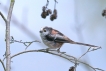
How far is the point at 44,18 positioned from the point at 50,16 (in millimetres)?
54

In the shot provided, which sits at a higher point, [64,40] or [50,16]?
[50,16]

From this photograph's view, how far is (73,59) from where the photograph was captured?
132cm

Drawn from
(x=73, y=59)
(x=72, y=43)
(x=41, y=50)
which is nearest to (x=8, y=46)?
(x=41, y=50)

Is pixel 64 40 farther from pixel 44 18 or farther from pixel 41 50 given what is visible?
pixel 41 50

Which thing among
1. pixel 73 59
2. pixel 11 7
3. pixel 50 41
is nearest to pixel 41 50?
pixel 73 59

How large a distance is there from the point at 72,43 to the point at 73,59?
11.2 inches

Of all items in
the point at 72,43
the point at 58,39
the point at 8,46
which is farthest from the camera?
the point at 58,39

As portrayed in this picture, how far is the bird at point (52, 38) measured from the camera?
1706 millimetres

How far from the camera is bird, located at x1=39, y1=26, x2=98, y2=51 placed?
1.71m

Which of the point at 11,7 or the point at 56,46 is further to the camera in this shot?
the point at 56,46

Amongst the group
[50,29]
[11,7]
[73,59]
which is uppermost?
[11,7]

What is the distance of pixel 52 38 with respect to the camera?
1.77 m

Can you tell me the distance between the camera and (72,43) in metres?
1.59

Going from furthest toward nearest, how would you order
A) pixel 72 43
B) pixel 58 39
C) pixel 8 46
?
pixel 58 39 < pixel 72 43 < pixel 8 46
